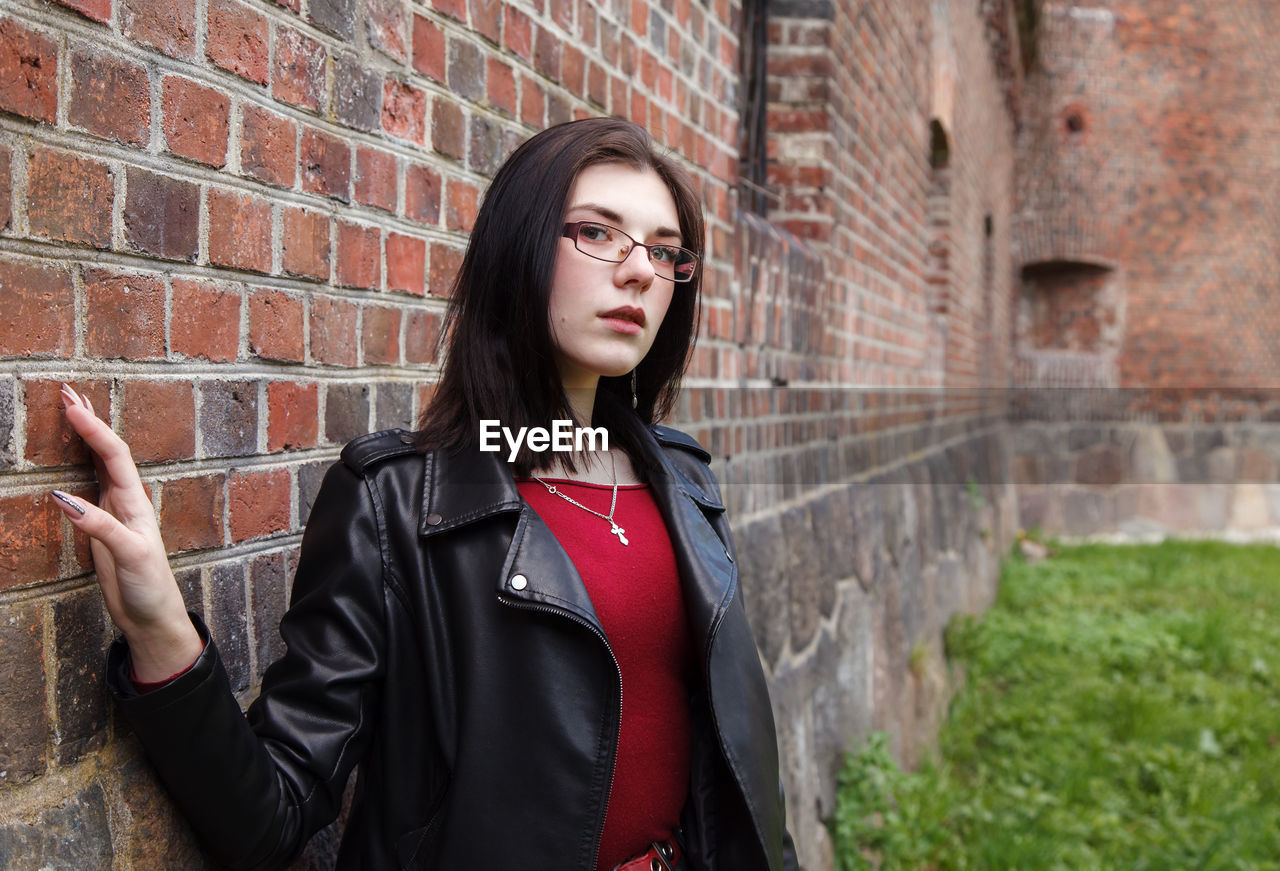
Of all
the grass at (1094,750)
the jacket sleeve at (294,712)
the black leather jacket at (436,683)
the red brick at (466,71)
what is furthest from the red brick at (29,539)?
the grass at (1094,750)

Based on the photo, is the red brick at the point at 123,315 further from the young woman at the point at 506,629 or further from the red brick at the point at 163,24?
the red brick at the point at 163,24

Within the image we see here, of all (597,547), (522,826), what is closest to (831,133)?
(597,547)

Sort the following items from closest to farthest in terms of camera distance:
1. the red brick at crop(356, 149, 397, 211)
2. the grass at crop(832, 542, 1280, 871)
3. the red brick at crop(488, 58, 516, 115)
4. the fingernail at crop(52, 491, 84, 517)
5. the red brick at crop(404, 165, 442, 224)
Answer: the fingernail at crop(52, 491, 84, 517)
the red brick at crop(356, 149, 397, 211)
the red brick at crop(404, 165, 442, 224)
the red brick at crop(488, 58, 516, 115)
the grass at crop(832, 542, 1280, 871)

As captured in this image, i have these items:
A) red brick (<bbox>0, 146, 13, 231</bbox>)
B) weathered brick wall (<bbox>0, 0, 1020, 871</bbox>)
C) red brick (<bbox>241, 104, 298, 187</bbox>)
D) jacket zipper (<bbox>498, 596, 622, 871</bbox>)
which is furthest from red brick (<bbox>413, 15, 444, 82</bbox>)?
jacket zipper (<bbox>498, 596, 622, 871</bbox>)

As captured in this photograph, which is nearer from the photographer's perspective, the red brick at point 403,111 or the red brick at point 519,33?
the red brick at point 403,111

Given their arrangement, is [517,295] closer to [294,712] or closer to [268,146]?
[268,146]

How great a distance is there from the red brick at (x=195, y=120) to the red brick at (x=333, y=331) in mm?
270

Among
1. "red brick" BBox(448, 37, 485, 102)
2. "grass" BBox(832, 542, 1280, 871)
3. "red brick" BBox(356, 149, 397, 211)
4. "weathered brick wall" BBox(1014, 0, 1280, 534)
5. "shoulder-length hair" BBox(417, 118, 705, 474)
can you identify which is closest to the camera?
"shoulder-length hair" BBox(417, 118, 705, 474)

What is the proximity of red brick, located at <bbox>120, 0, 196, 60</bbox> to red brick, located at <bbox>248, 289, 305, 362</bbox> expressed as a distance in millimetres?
306

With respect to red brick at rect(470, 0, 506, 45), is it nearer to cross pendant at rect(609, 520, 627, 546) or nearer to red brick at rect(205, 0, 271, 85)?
red brick at rect(205, 0, 271, 85)

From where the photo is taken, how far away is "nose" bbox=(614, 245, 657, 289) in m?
1.37

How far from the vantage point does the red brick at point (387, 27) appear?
1.62 meters

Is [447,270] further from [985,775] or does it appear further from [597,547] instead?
[985,775]

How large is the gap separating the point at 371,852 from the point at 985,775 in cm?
412
